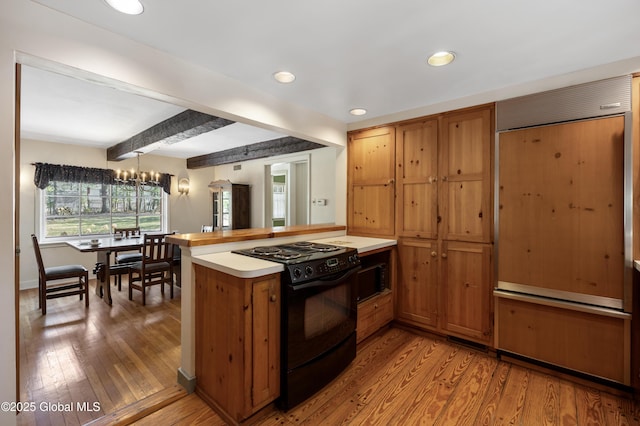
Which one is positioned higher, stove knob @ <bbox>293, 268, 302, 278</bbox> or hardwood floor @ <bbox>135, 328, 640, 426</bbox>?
stove knob @ <bbox>293, 268, 302, 278</bbox>

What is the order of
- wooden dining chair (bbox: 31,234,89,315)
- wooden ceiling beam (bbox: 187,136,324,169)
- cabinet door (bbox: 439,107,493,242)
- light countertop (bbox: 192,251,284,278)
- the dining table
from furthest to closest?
wooden ceiling beam (bbox: 187,136,324,169)
the dining table
wooden dining chair (bbox: 31,234,89,315)
cabinet door (bbox: 439,107,493,242)
light countertop (bbox: 192,251,284,278)

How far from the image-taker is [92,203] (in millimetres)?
5262

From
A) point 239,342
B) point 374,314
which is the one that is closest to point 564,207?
point 374,314

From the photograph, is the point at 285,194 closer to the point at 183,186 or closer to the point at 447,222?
the point at 183,186

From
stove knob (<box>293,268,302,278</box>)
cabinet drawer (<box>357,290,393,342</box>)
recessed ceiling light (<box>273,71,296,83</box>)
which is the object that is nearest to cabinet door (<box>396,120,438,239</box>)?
cabinet drawer (<box>357,290,393,342</box>)

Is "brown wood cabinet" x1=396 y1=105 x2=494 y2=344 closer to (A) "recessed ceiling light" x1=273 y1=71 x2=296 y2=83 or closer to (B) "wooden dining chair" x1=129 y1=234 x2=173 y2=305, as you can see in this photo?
(A) "recessed ceiling light" x1=273 y1=71 x2=296 y2=83

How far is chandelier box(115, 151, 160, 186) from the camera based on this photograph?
16.0 ft

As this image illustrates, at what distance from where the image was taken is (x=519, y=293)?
234 cm

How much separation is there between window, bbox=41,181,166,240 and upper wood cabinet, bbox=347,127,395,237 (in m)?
4.31

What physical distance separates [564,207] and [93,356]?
158 inches

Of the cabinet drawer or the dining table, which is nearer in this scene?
the cabinet drawer

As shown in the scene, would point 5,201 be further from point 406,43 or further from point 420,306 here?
point 420,306

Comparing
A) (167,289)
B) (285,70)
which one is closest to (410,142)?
(285,70)

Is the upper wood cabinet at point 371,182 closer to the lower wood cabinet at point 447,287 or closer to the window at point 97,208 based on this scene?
the lower wood cabinet at point 447,287
